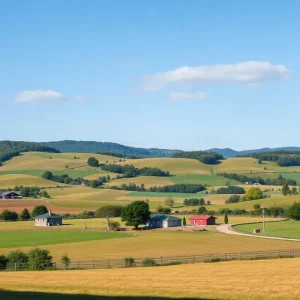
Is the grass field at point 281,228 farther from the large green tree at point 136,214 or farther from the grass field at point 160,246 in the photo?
the large green tree at point 136,214

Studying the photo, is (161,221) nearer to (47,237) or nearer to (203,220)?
(203,220)

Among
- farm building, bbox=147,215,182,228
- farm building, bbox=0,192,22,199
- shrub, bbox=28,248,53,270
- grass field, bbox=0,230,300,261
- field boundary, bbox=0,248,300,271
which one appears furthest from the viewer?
farm building, bbox=0,192,22,199

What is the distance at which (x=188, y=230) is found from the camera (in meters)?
116

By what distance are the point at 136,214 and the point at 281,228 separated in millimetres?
25831

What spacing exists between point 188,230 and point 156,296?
8212 cm

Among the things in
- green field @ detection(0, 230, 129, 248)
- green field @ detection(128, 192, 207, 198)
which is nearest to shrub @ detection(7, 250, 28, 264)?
green field @ detection(0, 230, 129, 248)

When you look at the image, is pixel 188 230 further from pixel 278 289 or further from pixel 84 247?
pixel 278 289

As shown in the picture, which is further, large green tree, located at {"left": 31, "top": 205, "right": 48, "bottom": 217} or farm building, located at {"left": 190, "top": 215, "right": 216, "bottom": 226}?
large green tree, located at {"left": 31, "top": 205, "right": 48, "bottom": 217}

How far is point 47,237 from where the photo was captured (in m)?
103

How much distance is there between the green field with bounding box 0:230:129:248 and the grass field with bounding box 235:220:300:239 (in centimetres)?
2224

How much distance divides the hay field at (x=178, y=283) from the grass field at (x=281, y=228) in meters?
53.5

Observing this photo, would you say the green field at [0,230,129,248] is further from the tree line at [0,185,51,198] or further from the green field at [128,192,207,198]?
the green field at [128,192,207,198]

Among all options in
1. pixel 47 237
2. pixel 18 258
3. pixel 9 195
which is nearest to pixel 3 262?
pixel 18 258

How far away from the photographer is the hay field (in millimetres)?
34812
